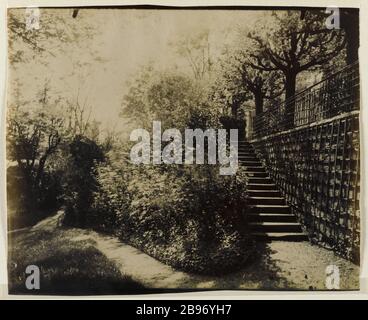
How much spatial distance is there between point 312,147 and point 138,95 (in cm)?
198

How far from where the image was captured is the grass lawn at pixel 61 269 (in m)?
5.66

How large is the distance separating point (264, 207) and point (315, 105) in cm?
125

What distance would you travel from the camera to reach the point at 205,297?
5613 mm

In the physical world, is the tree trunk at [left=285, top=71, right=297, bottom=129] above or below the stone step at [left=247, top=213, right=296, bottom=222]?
above

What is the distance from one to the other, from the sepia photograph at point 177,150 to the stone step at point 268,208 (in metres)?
0.02

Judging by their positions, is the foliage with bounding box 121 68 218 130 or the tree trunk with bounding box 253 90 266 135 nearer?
the foliage with bounding box 121 68 218 130

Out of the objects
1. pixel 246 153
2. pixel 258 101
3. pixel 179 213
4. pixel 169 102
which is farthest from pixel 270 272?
pixel 169 102

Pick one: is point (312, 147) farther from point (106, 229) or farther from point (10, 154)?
point (10, 154)

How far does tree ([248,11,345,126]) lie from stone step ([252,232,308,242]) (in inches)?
61.3

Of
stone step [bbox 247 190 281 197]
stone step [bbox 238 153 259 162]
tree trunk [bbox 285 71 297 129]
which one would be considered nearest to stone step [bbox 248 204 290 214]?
stone step [bbox 247 190 281 197]

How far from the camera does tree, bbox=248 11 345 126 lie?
Result: 5617 mm

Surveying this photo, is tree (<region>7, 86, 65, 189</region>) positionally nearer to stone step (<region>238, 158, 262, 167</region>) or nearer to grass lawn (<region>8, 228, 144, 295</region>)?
grass lawn (<region>8, 228, 144, 295</region>)

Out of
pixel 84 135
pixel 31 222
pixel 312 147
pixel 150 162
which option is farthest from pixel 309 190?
pixel 31 222

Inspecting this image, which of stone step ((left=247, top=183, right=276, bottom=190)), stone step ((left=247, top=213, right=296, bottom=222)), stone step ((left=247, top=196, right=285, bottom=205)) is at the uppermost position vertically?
stone step ((left=247, top=183, right=276, bottom=190))
